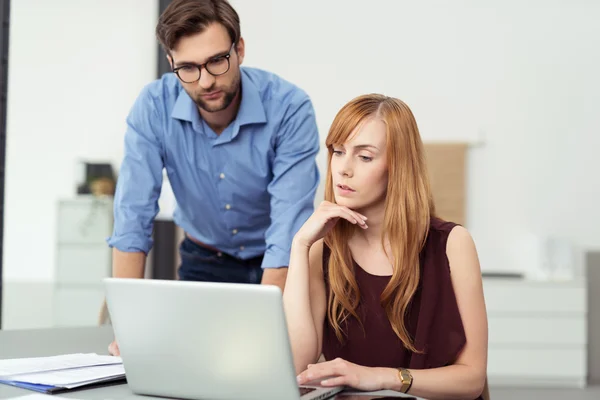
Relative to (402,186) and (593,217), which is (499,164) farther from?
(402,186)

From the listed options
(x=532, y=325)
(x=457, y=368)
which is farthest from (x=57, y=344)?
(x=532, y=325)

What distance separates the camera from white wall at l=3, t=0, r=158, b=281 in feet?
17.7

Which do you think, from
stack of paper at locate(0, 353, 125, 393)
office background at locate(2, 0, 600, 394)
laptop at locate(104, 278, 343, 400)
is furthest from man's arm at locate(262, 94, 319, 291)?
office background at locate(2, 0, 600, 394)

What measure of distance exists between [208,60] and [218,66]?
47 mm

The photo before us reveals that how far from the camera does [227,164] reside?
7.68 feet

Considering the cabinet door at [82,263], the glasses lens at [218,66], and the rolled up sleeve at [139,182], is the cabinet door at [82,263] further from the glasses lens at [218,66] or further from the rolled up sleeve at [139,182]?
the glasses lens at [218,66]

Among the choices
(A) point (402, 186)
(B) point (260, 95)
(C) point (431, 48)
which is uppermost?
(C) point (431, 48)

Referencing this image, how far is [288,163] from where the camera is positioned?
2.22 meters

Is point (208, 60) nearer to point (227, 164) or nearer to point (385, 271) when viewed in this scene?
point (227, 164)

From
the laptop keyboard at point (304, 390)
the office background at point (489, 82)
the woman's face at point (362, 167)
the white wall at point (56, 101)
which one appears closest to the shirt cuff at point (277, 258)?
the woman's face at point (362, 167)

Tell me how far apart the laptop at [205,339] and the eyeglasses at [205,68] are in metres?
0.90

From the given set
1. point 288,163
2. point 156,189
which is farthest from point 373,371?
point 156,189

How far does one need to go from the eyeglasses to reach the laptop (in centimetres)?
90

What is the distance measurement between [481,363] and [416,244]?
0.28m
